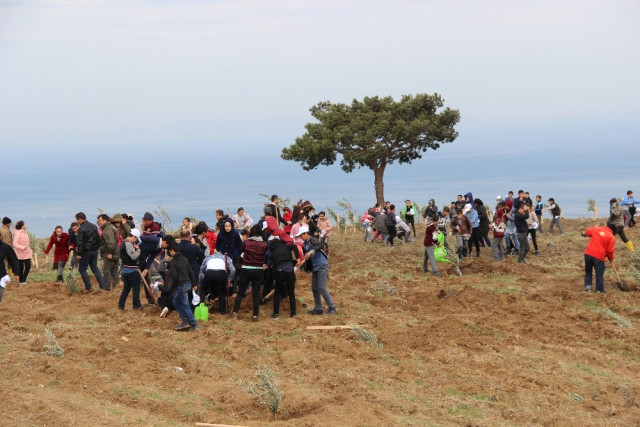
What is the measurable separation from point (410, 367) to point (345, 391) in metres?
1.56

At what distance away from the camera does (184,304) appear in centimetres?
1288

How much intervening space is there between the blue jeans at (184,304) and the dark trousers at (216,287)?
97 cm

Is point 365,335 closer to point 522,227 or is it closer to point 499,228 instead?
point 522,227

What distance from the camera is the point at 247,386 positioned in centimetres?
990

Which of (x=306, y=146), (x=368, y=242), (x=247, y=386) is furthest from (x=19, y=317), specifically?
(x=306, y=146)

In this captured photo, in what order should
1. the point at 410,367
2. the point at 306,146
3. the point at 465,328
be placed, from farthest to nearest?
the point at 306,146 → the point at 465,328 → the point at 410,367

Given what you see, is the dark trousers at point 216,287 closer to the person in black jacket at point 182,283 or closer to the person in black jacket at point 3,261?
the person in black jacket at point 182,283

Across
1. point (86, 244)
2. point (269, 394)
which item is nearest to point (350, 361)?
point (269, 394)

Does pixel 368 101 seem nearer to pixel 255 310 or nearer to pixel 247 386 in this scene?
pixel 255 310

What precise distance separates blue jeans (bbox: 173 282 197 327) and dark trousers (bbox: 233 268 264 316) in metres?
1.18

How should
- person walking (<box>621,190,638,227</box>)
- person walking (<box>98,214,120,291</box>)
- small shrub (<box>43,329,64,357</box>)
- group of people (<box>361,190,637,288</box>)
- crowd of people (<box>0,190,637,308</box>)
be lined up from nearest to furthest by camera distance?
small shrub (<box>43,329,64,357</box>) < crowd of people (<box>0,190,637,308</box>) < person walking (<box>98,214,120,291</box>) < group of people (<box>361,190,637,288</box>) < person walking (<box>621,190,638,227</box>)

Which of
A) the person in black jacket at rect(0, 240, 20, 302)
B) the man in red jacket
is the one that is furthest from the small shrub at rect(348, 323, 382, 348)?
the person in black jacket at rect(0, 240, 20, 302)

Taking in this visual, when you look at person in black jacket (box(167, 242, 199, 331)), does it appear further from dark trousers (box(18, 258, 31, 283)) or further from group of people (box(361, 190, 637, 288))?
group of people (box(361, 190, 637, 288))

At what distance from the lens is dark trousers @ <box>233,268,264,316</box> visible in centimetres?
1370
